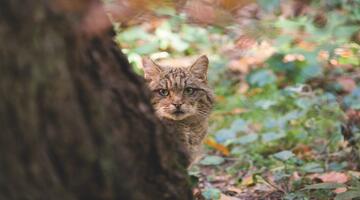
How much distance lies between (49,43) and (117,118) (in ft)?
1.32

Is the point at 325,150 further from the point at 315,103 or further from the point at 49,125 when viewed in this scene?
the point at 49,125

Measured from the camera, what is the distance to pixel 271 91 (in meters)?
7.66

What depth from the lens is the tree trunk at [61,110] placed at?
6.61 feet

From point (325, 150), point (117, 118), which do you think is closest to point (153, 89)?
point (325, 150)

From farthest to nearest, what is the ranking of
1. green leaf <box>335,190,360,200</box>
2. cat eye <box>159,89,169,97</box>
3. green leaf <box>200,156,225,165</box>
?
green leaf <box>200,156,225,165</box>, cat eye <box>159,89,169,97</box>, green leaf <box>335,190,360,200</box>

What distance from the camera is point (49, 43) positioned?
2064mm

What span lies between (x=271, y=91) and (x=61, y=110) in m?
5.73

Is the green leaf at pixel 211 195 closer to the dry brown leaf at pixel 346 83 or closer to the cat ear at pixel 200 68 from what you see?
the cat ear at pixel 200 68

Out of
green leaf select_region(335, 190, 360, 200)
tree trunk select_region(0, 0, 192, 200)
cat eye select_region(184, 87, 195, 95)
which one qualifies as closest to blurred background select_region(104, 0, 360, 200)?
green leaf select_region(335, 190, 360, 200)

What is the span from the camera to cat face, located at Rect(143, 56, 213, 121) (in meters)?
5.02

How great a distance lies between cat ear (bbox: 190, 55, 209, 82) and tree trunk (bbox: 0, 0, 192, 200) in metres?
2.90

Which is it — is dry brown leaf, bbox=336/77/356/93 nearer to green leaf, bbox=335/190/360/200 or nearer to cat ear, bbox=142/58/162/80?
cat ear, bbox=142/58/162/80

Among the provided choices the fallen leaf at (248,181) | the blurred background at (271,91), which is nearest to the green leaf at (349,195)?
the blurred background at (271,91)

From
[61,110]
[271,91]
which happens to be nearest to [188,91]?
[271,91]
